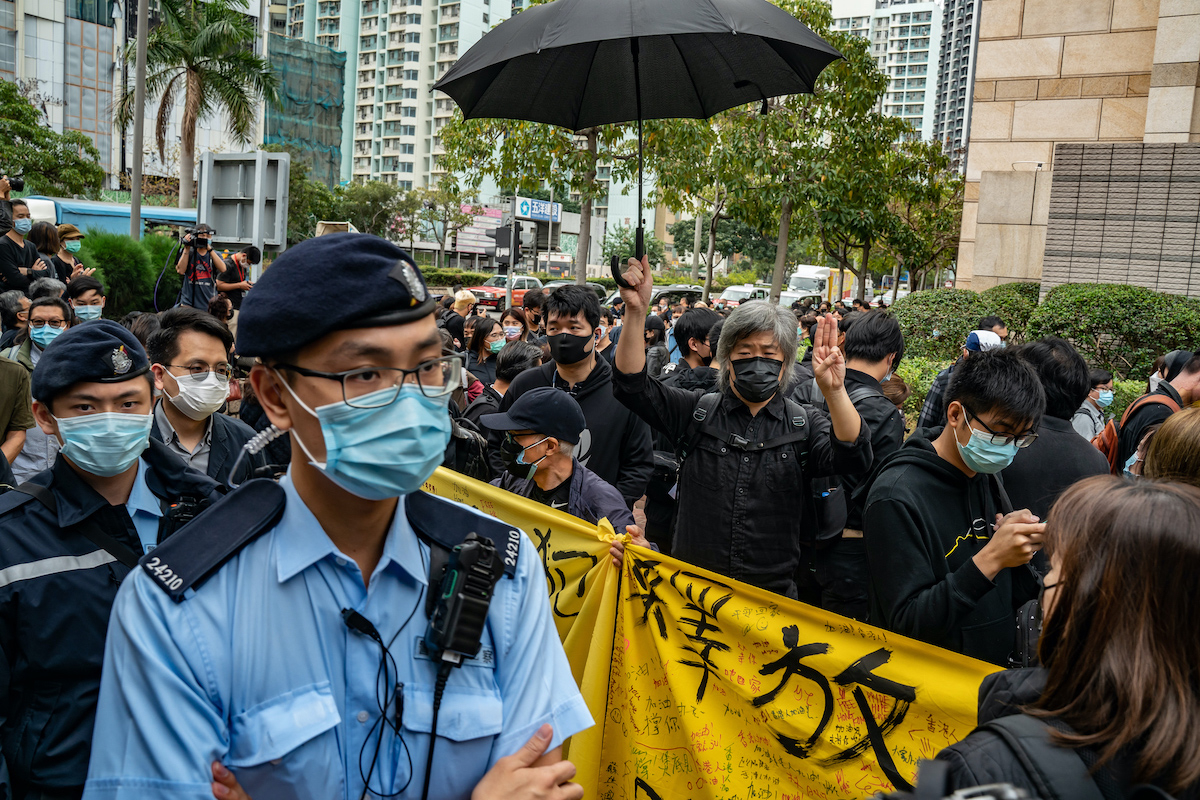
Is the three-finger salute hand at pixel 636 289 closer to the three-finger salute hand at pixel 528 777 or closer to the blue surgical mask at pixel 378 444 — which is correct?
the blue surgical mask at pixel 378 444

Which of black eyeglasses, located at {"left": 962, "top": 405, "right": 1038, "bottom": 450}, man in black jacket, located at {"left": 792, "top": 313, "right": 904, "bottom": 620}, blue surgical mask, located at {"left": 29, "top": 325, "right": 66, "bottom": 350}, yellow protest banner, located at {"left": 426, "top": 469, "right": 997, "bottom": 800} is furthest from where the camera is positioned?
blue surgical mask, located at {"left": 29, "top": 325, "right": 66, "bottom": 350}

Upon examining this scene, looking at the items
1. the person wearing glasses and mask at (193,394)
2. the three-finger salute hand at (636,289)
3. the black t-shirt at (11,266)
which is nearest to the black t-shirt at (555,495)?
the three-finger salute hand at (636,289)

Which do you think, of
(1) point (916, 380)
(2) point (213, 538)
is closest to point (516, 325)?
(1) point (916, 380)

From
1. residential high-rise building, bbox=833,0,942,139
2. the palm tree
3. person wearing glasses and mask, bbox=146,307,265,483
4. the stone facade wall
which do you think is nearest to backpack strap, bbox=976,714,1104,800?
person wearing glasses and mask, bbox=146,307,265,483

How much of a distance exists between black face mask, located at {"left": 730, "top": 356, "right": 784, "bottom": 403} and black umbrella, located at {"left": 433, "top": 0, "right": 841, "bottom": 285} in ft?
3.54

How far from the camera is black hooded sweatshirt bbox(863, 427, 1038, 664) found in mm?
2754

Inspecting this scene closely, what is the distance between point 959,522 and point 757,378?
1.12 meters

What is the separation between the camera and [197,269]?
973 cm

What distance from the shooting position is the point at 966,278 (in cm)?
1698

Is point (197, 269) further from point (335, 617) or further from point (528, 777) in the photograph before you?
point (528, 777)

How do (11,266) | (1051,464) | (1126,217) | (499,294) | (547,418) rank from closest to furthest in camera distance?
(1051,464) → (547,418) → (11,266) → (1126,217) → (499,294)

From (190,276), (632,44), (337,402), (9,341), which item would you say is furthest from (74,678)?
(190,276)

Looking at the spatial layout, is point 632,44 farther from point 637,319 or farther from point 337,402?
point 337,402

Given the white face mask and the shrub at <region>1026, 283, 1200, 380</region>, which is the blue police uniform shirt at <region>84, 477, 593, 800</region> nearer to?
the white face mask
